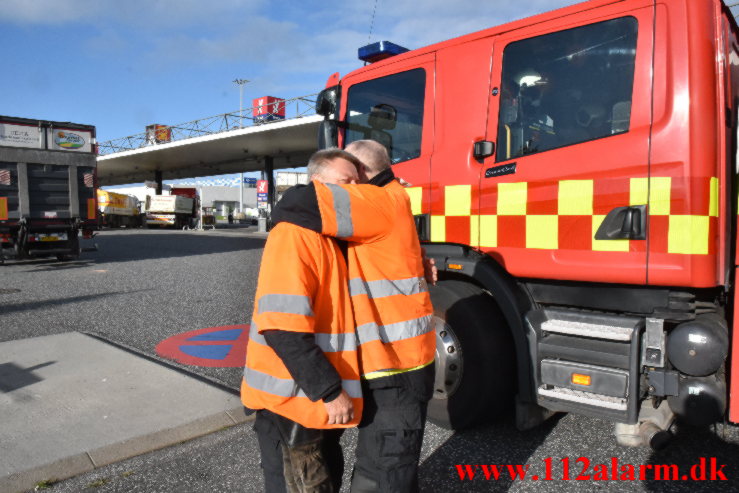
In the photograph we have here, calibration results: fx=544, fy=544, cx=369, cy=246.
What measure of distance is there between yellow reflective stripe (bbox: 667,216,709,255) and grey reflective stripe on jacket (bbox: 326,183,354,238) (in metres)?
1.61

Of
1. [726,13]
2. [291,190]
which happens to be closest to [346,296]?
[291,190]

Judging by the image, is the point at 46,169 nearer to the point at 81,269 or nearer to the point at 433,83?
the point at 81,269

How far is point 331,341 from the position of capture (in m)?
1.67

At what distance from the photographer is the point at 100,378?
4035 mm

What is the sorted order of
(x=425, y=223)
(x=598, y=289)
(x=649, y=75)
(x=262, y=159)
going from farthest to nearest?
(x=262, y=159) → (x=425, y=223) → (x=598, y=289) → (x=649, y=75)

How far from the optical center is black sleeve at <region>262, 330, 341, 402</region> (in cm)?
155

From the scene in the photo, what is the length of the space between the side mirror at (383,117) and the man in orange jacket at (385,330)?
1943mm

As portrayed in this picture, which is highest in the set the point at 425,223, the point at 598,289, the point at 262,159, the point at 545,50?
the point at 262,159

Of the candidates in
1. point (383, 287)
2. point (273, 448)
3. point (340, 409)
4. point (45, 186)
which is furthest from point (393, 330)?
point (45, 186)

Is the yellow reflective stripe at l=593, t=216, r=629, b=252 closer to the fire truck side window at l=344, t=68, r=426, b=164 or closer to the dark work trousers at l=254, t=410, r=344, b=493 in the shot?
the fire truck side window at l=344, t=68, r=426, b=164

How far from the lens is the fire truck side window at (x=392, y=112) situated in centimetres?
348

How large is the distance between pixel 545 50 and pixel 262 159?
1426 inches

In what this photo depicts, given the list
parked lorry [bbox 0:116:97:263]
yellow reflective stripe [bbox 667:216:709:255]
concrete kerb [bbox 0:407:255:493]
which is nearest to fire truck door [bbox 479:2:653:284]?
yellow reflective stripe [bbox 667:216:709:255]

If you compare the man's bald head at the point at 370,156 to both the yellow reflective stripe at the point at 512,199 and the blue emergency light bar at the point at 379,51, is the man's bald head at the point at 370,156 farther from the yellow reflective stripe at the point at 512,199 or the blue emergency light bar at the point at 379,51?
the blue emergency light bar at the point at 379,51
